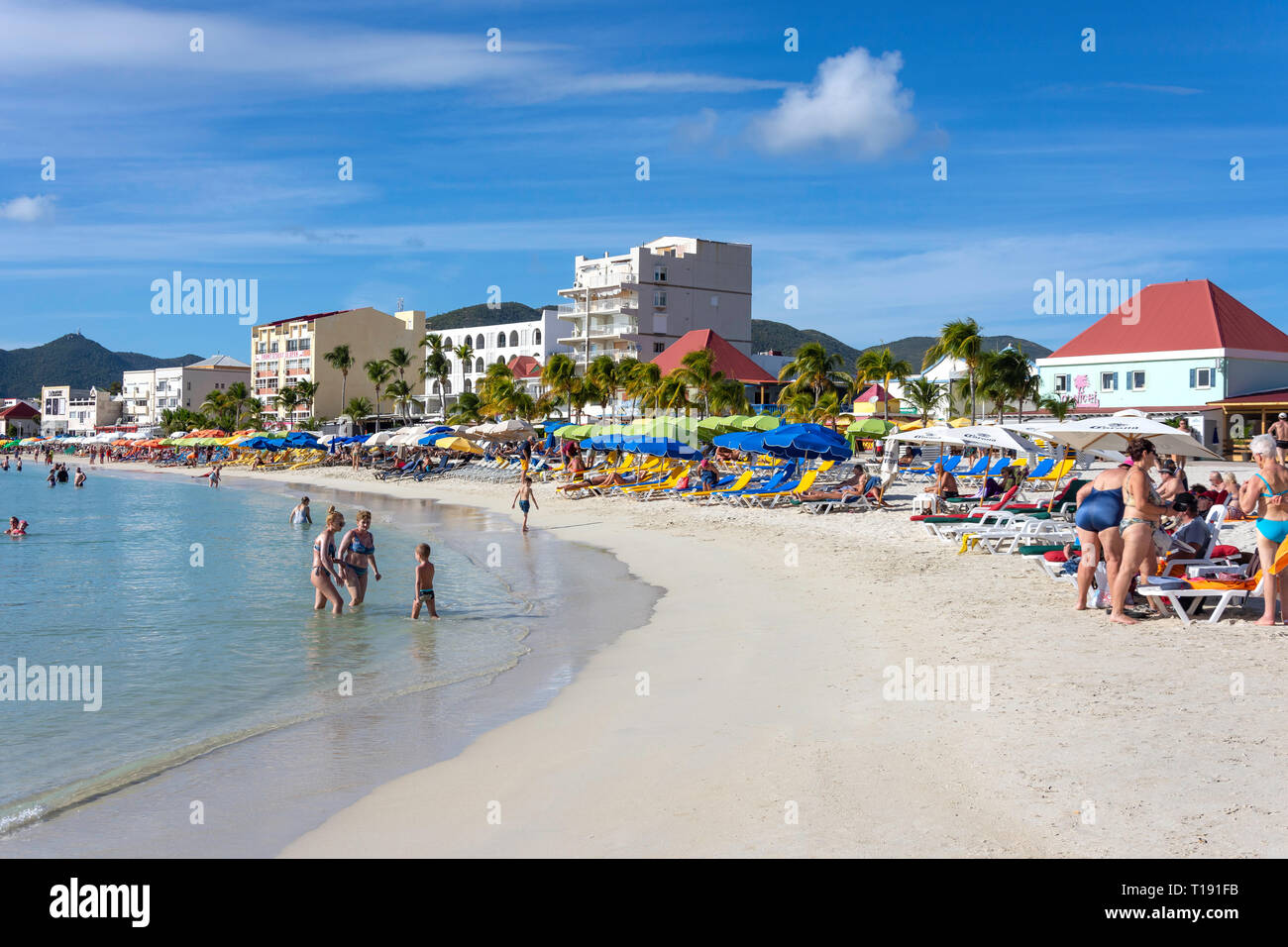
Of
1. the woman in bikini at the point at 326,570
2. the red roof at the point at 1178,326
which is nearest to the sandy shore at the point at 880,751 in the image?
the woman in bikini at the point at 326,570

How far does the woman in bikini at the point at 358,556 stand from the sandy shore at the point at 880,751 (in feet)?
12.6

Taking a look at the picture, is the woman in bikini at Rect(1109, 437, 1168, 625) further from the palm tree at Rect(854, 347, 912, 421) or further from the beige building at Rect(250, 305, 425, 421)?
the beige building at Rect(250, 305, 425, 421)

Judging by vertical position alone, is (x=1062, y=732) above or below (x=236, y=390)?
below

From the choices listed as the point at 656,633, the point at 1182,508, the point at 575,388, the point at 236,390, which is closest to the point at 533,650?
the point at 656,633

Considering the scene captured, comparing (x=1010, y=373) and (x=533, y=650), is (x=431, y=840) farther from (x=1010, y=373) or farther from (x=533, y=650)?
(x=1010, y=373)

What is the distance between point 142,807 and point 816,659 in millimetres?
5555

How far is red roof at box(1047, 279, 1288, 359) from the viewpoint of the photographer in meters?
45.4

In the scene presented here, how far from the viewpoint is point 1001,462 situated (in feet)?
82.0

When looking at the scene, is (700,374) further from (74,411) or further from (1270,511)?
(74,411)

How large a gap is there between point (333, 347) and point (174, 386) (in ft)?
129

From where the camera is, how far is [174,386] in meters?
127

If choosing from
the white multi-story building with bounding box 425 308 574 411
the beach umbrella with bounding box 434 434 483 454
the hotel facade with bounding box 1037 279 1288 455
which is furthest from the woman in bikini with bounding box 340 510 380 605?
the white multi-story building with bounding box 425 308 574 411

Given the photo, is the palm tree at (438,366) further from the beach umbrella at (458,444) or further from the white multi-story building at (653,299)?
the beach umbrella at (458,444)

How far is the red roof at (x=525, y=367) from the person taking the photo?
8338 centimetres
